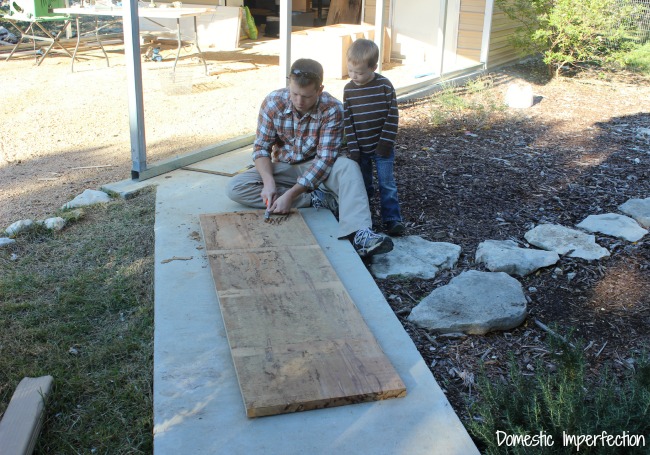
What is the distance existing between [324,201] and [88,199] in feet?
5.46

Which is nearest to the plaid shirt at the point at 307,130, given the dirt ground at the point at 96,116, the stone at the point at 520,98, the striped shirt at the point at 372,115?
the striped shirt at the point at 372,115

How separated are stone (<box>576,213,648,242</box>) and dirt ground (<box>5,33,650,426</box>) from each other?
0.10 m

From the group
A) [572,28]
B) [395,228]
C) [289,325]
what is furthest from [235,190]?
[572,28]

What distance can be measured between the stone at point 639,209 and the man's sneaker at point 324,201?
6.24 feet

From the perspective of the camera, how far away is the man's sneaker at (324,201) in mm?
4266

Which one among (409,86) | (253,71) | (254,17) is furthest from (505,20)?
(254,17)

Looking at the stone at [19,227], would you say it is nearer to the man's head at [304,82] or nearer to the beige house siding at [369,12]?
the man's head at [304,82]

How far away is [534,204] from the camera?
4.65m

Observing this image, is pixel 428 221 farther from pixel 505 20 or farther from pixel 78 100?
pixel 505 20

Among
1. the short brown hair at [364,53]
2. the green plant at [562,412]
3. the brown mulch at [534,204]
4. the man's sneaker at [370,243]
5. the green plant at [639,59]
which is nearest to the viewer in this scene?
the green plant at [562,412]

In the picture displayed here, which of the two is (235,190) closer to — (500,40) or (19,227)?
(19,227)

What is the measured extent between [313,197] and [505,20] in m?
7.75

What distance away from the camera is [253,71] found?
9680mm

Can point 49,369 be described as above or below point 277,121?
→ below
